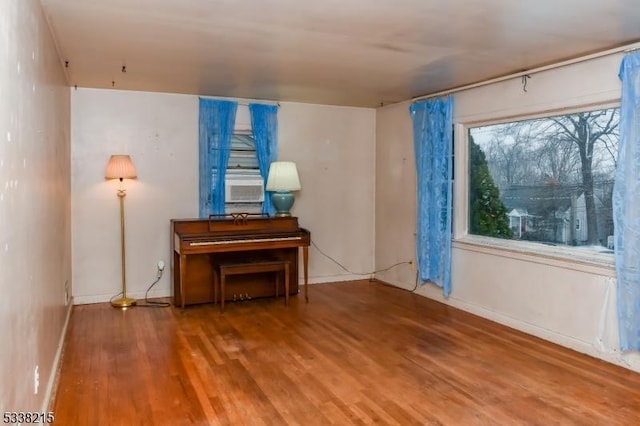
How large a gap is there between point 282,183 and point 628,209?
3.27 metres

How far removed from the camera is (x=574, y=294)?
3828mm

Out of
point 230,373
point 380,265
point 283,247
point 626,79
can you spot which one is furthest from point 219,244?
point 626,79

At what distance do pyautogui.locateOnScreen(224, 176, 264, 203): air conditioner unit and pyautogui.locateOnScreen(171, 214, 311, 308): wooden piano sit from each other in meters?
0.32

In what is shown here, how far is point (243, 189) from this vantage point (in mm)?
5637

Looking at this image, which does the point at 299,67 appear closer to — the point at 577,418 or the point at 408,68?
the point at 408,68

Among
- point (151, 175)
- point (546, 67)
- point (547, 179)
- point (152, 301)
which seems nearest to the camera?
point (546, 67)

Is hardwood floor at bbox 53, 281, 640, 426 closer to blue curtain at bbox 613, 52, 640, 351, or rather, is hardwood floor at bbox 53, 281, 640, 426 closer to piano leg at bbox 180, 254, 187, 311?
piano leg at bbox 180, 254, 187, 311

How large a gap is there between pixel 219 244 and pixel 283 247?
691 mm

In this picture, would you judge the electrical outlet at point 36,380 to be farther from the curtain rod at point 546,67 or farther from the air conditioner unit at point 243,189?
the curtain rod at point 546,67

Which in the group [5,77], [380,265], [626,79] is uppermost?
[626,79]

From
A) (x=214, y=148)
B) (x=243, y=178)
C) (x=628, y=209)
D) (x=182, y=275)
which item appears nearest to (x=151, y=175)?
(x=214, y=148)

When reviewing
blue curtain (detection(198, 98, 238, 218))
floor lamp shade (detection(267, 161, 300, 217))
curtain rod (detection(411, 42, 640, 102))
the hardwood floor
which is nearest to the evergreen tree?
curtain rod (detection(411, 42, 640, 102))

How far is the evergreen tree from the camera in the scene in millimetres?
4691

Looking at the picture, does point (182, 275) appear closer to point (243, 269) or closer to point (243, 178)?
point (243, 269)
